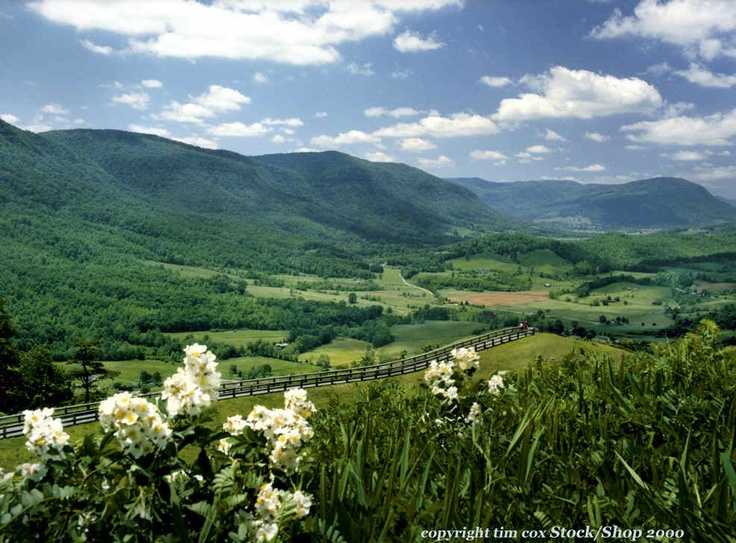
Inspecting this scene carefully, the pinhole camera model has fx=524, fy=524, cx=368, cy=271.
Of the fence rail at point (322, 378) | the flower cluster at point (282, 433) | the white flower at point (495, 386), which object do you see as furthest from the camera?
the fence rail at point (322, 378)

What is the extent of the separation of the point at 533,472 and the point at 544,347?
40.7 metres

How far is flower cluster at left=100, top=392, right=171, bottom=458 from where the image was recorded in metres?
2.22

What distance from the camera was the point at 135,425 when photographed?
223 centimetres

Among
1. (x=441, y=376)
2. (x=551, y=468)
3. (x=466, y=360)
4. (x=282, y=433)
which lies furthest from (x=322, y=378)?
(x=282, y=433)

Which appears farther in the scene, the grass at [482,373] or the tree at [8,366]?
the tree at [8,366]

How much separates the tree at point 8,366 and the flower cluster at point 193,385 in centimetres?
4407

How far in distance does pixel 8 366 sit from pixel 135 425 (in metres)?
50.8

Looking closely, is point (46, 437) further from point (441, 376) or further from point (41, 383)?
point (41, 383)

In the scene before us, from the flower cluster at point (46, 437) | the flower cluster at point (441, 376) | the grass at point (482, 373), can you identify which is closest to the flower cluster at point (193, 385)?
the flower cluster at point (46, 437)

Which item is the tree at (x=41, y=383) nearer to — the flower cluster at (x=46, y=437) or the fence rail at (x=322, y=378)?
the fence rail at (x=322, y=378)

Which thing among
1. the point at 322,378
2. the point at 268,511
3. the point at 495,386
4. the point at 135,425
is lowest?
the point at 322,378

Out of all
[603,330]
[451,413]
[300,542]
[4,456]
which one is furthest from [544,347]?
[603,330]

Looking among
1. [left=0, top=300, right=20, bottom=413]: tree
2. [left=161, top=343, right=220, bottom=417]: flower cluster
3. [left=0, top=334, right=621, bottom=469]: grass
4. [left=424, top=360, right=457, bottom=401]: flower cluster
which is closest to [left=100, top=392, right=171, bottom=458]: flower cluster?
[left=161, top=343, right=220, bottom=417]: flower cluster

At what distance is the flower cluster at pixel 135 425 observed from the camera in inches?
87.3
